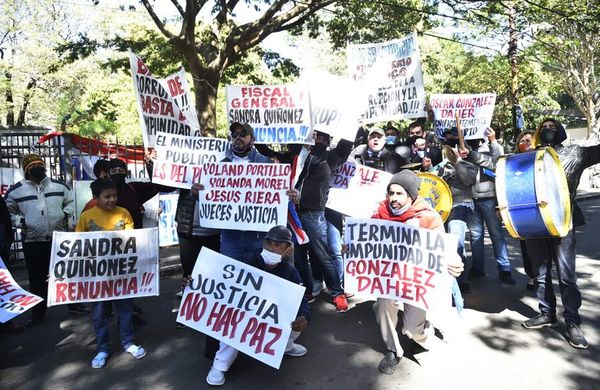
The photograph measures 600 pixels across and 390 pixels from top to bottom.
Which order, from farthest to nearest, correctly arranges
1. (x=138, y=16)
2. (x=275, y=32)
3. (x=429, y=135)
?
(x=138, y=16) < (x=275, y=32) < (x=429, y=135)

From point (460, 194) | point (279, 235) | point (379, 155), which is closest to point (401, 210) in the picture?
point (279, 235)

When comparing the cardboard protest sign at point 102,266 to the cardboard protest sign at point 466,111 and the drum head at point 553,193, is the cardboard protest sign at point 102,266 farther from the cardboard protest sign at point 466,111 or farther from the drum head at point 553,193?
the cardboard protest sign at point 466,111

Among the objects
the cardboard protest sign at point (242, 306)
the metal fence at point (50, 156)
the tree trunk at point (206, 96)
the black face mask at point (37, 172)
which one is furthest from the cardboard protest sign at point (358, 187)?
the tree trunk at point (206, 96)

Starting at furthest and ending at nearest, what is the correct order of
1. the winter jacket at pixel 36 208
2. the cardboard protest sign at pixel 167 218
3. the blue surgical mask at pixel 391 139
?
1. the cardboard protest sign at pixel 167 218
2. the blue surgical mask at pixel 391 139
3. the winter jacket at pixel 36 208

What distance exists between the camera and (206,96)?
12.1 metres

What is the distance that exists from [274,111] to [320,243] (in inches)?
63.6

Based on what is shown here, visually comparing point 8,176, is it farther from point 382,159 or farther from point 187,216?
point 382,159

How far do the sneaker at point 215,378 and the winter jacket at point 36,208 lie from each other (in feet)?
9.42

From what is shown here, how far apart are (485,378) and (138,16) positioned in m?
20.3

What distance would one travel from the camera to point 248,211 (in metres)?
4.85

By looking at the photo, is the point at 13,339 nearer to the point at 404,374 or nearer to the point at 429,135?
the point at 404,374

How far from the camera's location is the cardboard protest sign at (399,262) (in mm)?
3783

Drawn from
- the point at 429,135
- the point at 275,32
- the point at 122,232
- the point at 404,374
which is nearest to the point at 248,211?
the point at 122,232

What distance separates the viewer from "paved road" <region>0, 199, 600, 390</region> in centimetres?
381
